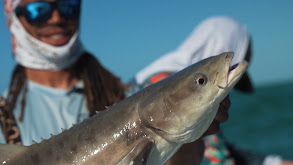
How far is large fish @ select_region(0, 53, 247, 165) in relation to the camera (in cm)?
232

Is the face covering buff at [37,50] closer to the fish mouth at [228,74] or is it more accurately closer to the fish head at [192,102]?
the fish head at [192,102]

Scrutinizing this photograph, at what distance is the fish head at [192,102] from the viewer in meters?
2.32

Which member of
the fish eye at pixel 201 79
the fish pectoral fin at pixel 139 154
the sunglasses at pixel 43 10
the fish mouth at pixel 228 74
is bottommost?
the fish pectoral fin at pixel 139 154

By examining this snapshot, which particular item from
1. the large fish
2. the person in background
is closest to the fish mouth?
the large fish

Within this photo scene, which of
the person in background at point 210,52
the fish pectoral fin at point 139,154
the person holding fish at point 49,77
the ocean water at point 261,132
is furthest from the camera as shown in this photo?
the ocean water at point 261,132

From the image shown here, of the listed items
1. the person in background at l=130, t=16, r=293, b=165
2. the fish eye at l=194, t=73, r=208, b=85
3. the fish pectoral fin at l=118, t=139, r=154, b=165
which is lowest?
the person in background at l=130, t=16, r=293, b=165

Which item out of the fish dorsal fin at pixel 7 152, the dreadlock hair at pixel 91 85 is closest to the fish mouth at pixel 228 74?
the fish dorsal fin at pixel 7 152

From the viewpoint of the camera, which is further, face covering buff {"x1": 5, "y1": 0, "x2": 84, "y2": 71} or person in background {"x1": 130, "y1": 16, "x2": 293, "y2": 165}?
person in background {"x1": 130, "y1": 16, "x2": 293, "y2": 165}

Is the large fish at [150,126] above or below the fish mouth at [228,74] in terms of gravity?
below

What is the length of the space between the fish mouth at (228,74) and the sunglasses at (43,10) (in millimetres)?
2007

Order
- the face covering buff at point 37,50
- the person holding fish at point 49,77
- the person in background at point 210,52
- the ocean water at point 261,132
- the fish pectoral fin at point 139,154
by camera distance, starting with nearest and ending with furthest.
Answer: the fish pectoral fin at point 139,154 < the person holding fish at point 49,77 < the face covering buff at point 37,50 < the person in background at point 210,52 < the ocean water at point 261,132

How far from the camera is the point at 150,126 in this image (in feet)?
7.80

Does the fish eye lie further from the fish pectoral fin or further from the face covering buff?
the face covering buff

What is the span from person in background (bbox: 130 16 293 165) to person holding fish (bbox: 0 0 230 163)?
0.55 metres
